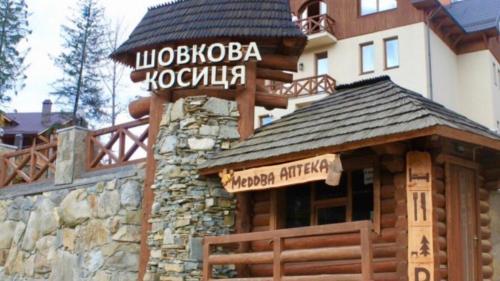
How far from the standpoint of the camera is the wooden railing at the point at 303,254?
893 centimetres

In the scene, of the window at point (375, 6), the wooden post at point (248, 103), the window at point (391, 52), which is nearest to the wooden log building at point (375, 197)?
the wooden post at point (248, 103)

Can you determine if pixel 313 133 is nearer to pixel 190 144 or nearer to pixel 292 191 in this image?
pixel 292 191

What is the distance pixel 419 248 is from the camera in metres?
9.02

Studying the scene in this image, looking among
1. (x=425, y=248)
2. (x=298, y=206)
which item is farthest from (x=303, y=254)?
(x=298, y=206)

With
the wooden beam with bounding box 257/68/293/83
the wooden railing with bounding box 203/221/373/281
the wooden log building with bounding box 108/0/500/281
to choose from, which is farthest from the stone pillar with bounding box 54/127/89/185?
the wooden railing with bounding box 203/221/373/281

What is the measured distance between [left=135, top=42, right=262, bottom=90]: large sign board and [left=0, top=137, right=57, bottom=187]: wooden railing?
3918mm

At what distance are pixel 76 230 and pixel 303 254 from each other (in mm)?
5635

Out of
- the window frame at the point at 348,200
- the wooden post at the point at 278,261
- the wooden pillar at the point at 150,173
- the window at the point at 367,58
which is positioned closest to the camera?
the wooden post at the point at 278,261

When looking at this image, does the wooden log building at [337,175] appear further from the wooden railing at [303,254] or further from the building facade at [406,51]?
the building facade at [406,51]

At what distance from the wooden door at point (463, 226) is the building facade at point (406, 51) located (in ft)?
53.0

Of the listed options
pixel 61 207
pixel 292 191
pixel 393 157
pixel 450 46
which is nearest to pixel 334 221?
pixel 292 191

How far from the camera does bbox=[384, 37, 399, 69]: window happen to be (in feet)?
88.4

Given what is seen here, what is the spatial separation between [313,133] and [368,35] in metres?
18.1

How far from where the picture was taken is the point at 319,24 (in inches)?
1122
